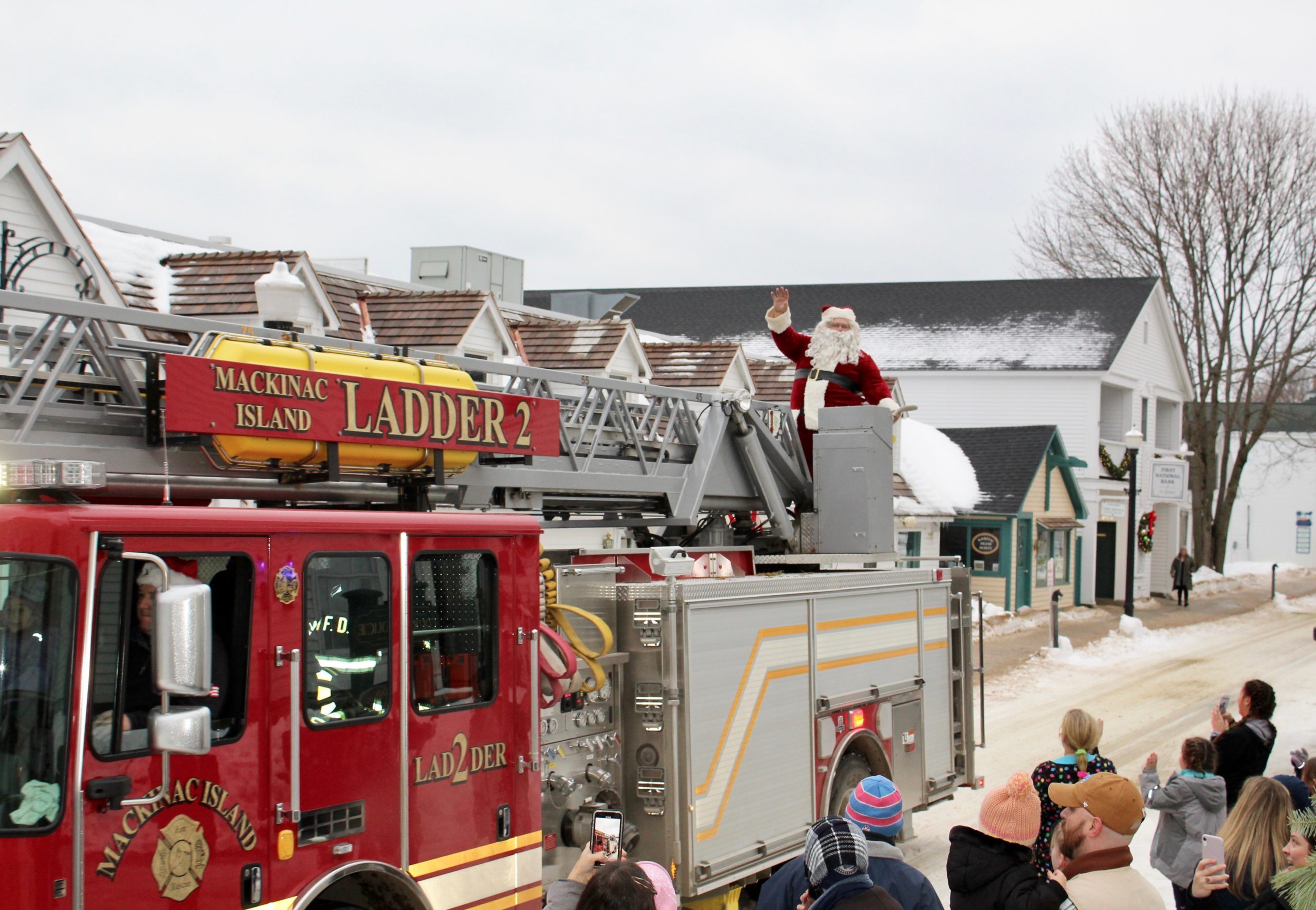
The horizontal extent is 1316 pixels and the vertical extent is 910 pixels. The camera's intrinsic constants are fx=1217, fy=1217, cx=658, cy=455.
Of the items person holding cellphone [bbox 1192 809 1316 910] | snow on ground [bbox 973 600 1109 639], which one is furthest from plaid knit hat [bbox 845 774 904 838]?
snow on ground [bbox 973 600 1109 639]

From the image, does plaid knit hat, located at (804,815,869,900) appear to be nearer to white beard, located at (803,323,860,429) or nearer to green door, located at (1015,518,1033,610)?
white beard, located at (803,323,860,429)

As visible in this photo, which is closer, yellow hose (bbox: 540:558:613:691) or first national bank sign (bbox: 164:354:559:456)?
first national bank sign (bbox: 164:354:559:456)

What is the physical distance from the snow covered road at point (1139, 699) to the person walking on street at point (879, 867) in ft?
16.7

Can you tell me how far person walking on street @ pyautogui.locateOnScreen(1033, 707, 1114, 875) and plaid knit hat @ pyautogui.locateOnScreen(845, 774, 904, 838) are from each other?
2.23 meters

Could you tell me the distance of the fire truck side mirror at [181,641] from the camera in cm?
388

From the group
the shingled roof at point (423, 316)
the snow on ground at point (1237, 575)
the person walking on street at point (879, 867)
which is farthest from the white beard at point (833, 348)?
the snow on ground at point (1237, 575)

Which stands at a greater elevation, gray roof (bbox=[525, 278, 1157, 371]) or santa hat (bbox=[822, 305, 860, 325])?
gray roof (bbox=[525, 278, 1157, 371])

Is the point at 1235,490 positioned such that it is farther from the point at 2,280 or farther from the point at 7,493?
the point at 7,493

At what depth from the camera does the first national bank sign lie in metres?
4.85

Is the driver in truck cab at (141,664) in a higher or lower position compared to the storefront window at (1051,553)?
higher

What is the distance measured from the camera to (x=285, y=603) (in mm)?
4758

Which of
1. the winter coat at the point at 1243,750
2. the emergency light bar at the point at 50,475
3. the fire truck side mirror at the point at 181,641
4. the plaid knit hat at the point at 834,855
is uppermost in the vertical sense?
the emergency light bar at the point at 50,475

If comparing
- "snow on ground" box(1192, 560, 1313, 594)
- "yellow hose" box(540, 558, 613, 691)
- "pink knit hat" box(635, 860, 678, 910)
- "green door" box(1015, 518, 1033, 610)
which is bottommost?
"snow on ground" box(1192, 560, 1313, 594)

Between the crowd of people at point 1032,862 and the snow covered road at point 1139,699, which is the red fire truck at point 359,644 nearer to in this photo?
the crowd of people at point 1032,862
